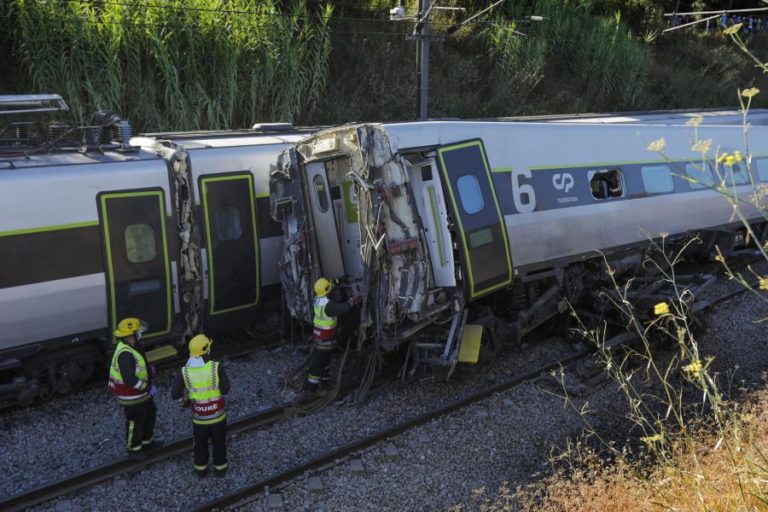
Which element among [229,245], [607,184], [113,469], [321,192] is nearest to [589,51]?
[607,184]

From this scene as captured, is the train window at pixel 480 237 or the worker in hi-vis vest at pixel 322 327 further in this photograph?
the worker in hi-vis vest at pixel 322 327

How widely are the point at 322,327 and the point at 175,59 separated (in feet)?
34.4

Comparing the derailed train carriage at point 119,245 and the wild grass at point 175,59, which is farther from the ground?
the wild grass at point 175,59

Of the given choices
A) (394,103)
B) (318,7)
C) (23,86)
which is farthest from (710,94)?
(23,86)

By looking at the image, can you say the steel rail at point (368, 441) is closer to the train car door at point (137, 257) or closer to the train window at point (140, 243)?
the train car door at point (137, 257)

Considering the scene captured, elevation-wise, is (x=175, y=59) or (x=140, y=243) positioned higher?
(x=175, y=59)

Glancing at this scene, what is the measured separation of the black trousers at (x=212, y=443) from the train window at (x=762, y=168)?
11315mm

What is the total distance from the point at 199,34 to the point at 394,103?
294 inches

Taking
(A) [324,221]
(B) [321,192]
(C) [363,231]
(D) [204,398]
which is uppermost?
(B) [321,192]

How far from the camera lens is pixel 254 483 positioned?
21.2 feet

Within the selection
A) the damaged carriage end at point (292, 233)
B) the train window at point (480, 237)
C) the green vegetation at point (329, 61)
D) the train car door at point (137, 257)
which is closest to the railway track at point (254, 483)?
the damaged carriage end at point (292, 233)

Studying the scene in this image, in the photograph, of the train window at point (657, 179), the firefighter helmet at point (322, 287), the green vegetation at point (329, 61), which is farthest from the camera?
the green vegetation at point (329, 61)

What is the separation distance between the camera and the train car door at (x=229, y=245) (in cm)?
859

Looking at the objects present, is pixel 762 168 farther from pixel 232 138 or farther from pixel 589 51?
pixel 589 51
